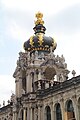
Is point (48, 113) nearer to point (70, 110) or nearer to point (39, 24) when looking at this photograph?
point (70, 110)

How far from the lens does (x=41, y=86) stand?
187 feet

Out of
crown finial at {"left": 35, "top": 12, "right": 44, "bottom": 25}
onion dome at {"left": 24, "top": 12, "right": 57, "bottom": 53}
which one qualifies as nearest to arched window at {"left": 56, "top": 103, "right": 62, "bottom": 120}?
onion dome at {"left": 24, "top": 12, "right": 57, "bottom": 53}

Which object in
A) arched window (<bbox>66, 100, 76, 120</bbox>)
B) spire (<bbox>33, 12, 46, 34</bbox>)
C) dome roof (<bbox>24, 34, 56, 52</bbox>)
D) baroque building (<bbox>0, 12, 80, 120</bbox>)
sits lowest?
arched window (<bbox>66, 100, 76, 120</bbox>)

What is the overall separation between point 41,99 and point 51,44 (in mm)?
12304

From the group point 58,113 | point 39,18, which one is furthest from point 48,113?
point 39,18

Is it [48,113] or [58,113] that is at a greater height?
[48,113]

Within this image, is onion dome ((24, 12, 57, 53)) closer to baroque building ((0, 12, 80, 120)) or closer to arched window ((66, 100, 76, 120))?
baroque building ((0, 12, 80, 120))

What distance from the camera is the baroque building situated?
48281 millimetres

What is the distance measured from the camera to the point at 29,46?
62.6m

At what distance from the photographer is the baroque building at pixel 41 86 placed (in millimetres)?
48281

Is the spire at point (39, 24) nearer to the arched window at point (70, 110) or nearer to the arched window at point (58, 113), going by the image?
the arched window at point (58, 113)

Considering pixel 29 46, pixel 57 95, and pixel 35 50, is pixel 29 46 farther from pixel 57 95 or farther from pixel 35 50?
pixel 57 95

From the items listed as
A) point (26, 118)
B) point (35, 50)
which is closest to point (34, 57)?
point (35, 50)

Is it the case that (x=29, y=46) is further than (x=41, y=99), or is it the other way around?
(x=29, y=46)
